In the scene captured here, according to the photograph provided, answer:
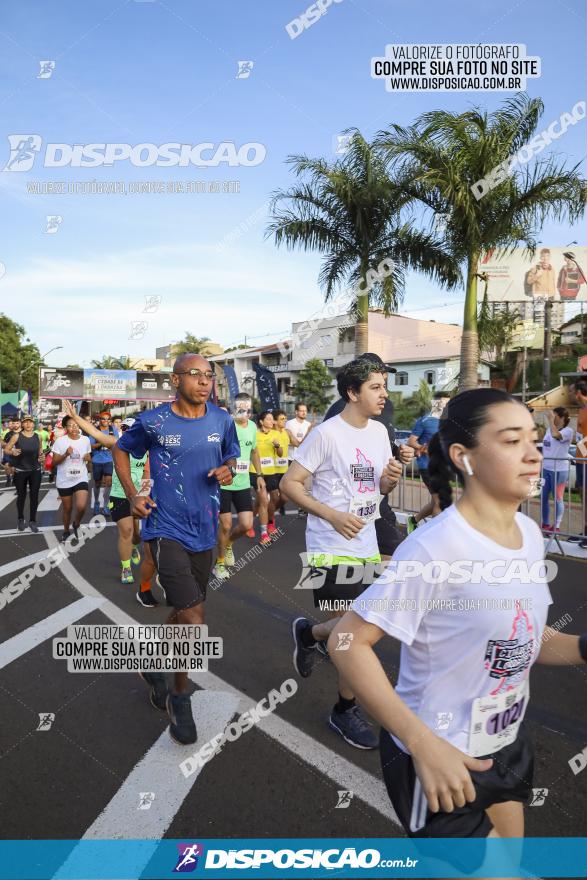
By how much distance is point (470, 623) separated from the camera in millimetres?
1655

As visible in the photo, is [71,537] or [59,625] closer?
[59,625]

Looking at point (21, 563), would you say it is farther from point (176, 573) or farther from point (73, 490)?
point (176, 573)

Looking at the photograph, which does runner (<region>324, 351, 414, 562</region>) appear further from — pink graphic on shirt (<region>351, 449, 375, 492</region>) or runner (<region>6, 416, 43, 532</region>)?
runner (<region>6, 416, 43, 532</region>)

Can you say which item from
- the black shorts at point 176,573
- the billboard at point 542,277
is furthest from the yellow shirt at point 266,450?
the billboard at point 542,277

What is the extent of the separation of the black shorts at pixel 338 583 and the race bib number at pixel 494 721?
206 centimetres

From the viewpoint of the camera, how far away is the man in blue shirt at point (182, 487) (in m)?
3.99

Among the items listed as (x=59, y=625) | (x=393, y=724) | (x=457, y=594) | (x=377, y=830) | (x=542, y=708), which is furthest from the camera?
(x=59, y=625)

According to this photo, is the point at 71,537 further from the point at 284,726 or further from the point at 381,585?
the point at 381,585

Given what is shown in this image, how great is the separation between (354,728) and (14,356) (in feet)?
174

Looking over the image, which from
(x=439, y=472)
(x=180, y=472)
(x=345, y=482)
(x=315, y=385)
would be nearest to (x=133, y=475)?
(x=180, y=472)

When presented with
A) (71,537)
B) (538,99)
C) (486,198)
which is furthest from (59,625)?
(538,99)

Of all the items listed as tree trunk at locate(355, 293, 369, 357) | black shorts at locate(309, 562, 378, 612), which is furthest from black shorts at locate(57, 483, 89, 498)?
tree trunk at locate(355, 293, 369, 357)

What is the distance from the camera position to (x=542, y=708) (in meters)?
4.16

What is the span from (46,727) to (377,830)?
214 centimetres
